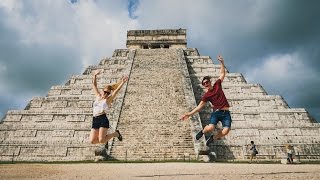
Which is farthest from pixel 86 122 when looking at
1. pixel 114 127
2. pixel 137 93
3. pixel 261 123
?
pixel 261 123

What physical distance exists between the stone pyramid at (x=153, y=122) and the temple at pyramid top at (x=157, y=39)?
11.0 meters

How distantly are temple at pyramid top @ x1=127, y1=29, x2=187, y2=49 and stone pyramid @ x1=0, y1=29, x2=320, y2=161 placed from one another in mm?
10970

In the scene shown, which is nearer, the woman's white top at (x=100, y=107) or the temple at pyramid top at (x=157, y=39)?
the woman's white top at (x=100, y=107)

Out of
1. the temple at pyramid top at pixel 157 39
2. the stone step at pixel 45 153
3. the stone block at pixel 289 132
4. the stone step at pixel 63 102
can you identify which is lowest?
the stone step at pixel 45 153

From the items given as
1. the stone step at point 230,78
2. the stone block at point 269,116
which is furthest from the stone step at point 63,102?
the stone block at point 269,116

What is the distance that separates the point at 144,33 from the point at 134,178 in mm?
29953

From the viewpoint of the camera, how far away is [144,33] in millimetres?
35781

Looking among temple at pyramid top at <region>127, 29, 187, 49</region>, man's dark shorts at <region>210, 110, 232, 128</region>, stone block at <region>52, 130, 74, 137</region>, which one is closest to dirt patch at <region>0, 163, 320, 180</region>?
man's dark shorts at <region>210, 110, 232, 128</region>

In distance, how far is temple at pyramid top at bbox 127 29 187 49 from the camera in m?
35.2

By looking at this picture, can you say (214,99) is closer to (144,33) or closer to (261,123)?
(261,123)

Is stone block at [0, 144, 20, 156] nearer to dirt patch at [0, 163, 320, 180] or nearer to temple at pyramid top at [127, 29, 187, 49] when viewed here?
dirt patch at [0, 163, 320, 180]

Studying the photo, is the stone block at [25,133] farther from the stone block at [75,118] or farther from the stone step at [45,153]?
the stone block at [75,118]

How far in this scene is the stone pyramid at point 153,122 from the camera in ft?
51.2

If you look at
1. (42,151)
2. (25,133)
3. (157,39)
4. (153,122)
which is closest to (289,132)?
(153,122)
